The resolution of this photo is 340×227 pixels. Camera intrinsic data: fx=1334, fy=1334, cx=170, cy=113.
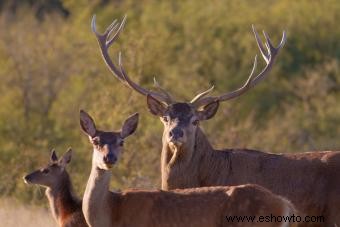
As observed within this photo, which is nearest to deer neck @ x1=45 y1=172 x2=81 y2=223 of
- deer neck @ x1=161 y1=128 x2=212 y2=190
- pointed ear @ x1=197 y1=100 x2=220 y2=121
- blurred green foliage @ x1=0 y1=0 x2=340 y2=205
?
deer neck @ x1=161 y1=128 x2=212 y2=190

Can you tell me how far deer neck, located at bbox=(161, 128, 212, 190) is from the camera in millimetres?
13859

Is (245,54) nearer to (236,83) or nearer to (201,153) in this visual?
(236,83)

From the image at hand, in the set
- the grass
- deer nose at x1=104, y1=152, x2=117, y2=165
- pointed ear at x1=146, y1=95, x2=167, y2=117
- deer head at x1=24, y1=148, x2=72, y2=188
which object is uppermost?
pointed ear at x1=146, y1=95, x2=167, y2=117

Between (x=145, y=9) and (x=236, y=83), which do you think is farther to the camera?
(x=145, y=9)

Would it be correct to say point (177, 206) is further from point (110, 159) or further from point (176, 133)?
point (176, 133)

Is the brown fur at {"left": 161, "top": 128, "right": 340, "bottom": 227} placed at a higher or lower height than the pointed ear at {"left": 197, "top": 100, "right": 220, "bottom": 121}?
lower

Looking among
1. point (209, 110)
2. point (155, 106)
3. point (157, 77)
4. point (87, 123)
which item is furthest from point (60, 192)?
point (157, 77)

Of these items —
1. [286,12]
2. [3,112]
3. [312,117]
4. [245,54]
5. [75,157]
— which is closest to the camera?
[75,157]

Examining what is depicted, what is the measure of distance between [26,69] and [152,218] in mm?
13334

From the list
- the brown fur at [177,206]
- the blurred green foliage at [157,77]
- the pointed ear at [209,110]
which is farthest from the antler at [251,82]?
the blurred green foliage at [157,77]

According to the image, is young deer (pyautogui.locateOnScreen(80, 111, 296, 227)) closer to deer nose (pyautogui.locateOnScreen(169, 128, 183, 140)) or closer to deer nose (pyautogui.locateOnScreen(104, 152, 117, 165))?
deer nose (pyautogui.locateOnScreen(104, 152, 117, 165))

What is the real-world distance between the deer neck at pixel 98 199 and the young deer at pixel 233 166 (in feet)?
3.90

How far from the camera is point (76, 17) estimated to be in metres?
32.1

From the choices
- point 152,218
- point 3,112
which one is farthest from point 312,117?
point 152,218
